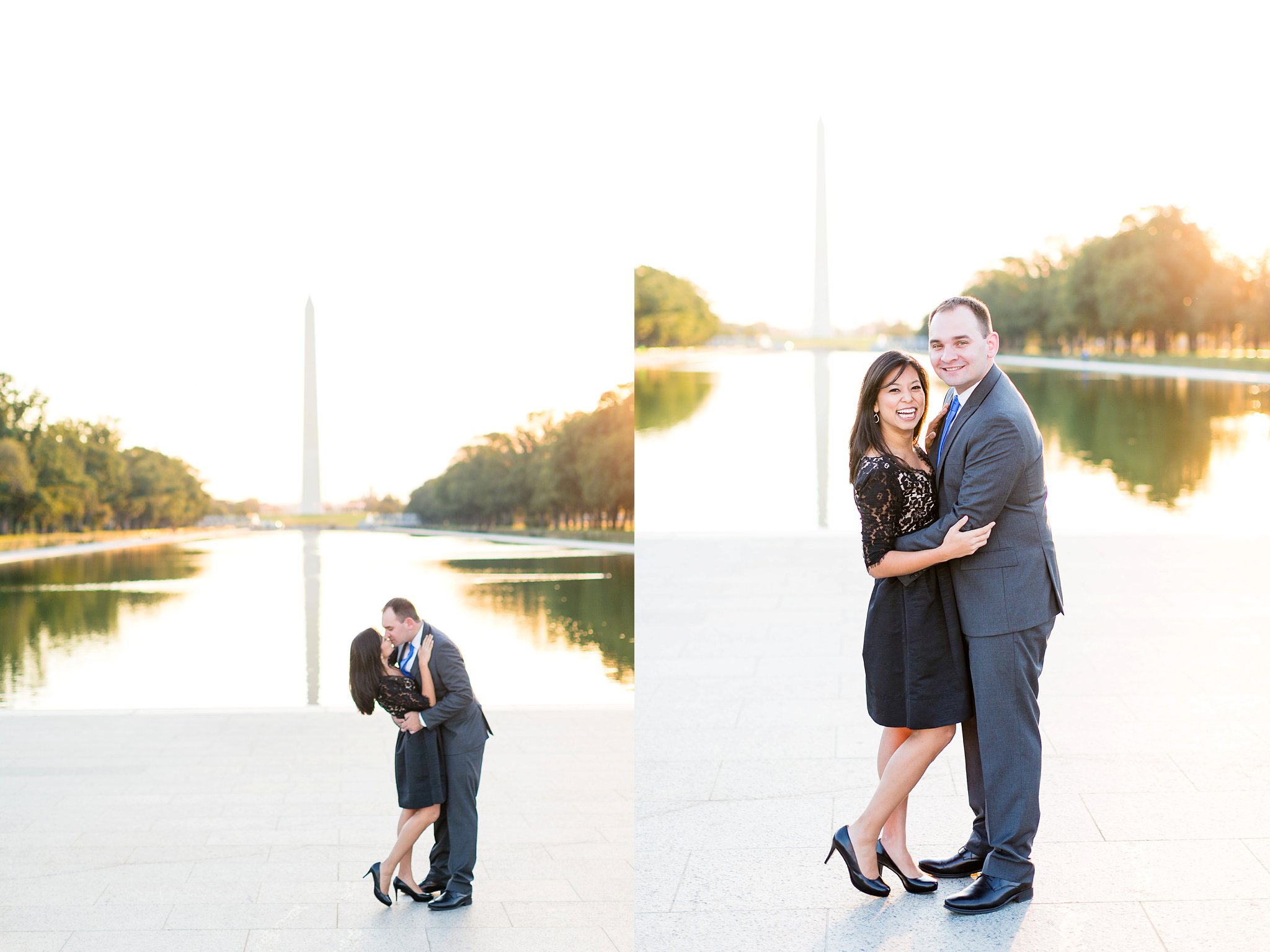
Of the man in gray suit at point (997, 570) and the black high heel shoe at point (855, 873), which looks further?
the black high heel shoe at point (855, 873)

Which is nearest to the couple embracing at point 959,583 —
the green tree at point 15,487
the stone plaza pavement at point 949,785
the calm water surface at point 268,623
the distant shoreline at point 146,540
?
the stone plaza pavement at point 949,785

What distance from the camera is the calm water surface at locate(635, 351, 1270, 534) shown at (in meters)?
14.9

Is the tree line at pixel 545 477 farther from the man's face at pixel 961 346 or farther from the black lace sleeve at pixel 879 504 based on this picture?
the man's face at pixel 961 346

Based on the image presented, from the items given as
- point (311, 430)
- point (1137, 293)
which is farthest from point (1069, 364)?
point (311, 430)

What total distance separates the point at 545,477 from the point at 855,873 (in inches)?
370

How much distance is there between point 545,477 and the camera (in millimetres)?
13000

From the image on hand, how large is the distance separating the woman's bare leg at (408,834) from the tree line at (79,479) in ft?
25.5

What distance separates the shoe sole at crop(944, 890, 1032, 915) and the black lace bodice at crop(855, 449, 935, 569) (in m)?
1.06

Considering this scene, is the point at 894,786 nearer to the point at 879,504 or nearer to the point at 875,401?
the point at 879,504

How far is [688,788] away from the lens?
16.6ft

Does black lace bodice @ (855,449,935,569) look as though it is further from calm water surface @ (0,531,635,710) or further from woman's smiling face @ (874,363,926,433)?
calm water surface @ (0,531,635,710)

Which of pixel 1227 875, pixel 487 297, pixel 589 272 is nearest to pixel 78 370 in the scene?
pixel 487 297

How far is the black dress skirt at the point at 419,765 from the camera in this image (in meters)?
5.36

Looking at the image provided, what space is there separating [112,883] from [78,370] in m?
7.98
